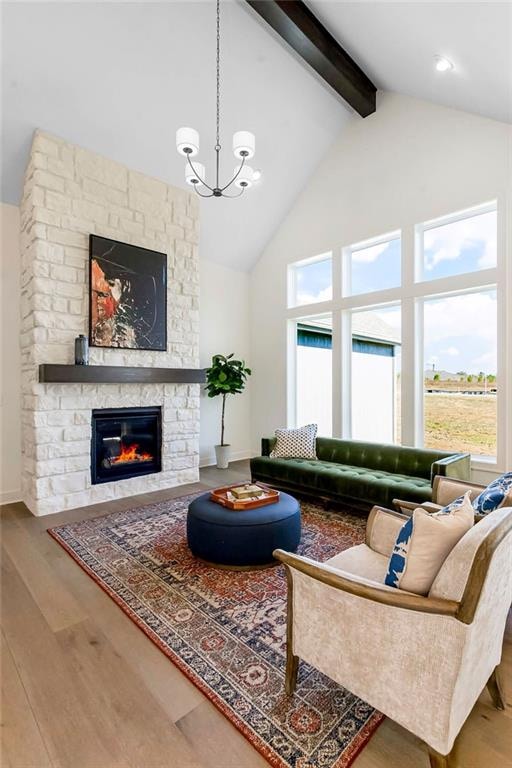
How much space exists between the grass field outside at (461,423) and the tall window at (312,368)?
1731 mm

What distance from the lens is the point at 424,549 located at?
1371 mm

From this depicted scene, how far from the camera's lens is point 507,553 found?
4.50ft

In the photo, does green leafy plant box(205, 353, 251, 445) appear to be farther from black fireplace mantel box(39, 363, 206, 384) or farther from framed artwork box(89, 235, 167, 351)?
framed artwork box(89, 235, 167, 351)

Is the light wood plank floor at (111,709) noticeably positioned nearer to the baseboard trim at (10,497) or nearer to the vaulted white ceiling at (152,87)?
the baseboard trim at (10,497)

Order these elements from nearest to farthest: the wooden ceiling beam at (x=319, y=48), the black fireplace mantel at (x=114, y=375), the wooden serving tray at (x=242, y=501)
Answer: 1. the wooden serving tray at (x=242, y=501)
2. the wooden ceiling beam at (x=319, y=48)
3. the black fireplace mantel at (x=114, y=375)

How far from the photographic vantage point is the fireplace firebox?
4.37 meters

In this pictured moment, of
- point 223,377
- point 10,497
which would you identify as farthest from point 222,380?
point 10,497

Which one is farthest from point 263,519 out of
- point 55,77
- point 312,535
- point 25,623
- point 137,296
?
point 55,77

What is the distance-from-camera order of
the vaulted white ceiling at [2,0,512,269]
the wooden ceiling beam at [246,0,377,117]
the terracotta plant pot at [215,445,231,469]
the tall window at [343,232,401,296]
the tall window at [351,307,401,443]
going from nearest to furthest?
1. the vaulted white ceiling at [2,0,512,269]
2. the wooden ceiling beam at [246,0,377,117]
3. the tall window at [343,232,401,296]
4. the tall window at [351,307,401,443]
5. the terracotta plant pot at [215,445,231,469]

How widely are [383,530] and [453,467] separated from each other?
5.69 ft

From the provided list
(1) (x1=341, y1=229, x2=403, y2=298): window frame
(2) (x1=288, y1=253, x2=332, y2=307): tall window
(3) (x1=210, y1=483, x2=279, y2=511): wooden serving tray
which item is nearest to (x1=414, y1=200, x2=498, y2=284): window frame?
(1) (x1=341, y1=229, x2=403, y2=298): window frame

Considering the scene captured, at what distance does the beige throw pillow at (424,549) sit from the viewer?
1.36 meters

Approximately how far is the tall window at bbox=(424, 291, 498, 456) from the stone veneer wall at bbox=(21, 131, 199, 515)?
328 centimetres

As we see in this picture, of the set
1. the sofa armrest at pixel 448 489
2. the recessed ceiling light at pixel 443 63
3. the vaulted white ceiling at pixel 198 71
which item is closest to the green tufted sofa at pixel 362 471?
the sofa armrest at pixel 448 489
